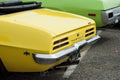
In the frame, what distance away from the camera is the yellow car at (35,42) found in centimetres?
418

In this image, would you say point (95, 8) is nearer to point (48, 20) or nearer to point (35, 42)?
point (48, 20)

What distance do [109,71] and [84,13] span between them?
2.28 metres

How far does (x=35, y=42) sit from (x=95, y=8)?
3.64m

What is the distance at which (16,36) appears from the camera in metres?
4.28

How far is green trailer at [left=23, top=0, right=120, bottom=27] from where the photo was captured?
751cm

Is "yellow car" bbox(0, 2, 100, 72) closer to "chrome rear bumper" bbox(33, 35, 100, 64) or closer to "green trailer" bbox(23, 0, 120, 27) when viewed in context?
"chrome rear bumper" bbox(33, 35, 100, 64)

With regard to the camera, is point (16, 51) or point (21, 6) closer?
point (16, 51)

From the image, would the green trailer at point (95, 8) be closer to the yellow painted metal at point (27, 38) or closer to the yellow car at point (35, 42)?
the yellow car at point (35, 42)

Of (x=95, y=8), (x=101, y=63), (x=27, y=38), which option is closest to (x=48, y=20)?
(x=27, y=38)

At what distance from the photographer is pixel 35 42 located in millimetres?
4191

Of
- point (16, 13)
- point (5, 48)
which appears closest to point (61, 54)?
point (5, 48)

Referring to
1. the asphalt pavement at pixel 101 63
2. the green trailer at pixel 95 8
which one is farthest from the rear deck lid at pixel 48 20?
the green trailer at pixel 95 8

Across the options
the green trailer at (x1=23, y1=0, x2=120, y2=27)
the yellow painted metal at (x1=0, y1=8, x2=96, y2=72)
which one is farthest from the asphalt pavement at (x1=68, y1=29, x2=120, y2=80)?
the yellow painted metal at (x1=0, y1=8, x2=96, y2=72)

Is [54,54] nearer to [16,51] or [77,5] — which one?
[16,51]
